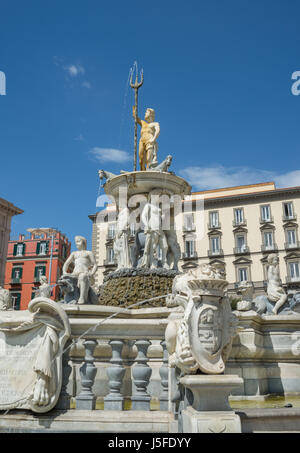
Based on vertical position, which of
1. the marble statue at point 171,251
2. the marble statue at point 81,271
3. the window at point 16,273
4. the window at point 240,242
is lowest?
the marble statue at point 81,271

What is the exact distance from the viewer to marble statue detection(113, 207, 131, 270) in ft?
34.4

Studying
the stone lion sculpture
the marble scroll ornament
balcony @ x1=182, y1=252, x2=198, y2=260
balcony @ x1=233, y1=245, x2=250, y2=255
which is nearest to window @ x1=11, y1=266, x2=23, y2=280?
balcony @ x1=182, y1=252, x2=198, y2=260

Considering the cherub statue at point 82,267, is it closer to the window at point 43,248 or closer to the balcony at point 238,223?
the balcony at point 238,223

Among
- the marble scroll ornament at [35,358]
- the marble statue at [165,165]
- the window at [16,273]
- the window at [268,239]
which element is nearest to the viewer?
the marble scroll ornament at [35,358]

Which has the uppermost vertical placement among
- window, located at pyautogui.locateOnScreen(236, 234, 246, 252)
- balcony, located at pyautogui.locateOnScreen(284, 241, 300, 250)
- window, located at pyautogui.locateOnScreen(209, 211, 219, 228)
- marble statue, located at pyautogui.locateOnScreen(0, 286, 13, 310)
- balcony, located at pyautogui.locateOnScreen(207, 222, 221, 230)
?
window, located at pyautogui.locateOnScreen(209, 211, 219, 228)

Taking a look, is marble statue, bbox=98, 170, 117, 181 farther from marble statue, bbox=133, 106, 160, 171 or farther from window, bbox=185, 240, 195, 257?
window, bbox=185, 240, 195, 257

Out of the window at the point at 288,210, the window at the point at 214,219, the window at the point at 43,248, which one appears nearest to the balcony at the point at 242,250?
the window at the point at 214,219

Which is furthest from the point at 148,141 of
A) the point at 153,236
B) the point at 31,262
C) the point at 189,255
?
the point at 31,262

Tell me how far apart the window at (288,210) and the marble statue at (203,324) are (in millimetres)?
47298

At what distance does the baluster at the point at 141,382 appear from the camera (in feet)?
14.3

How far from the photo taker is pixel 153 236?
33.9 ft

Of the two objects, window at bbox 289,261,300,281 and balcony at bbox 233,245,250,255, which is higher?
balcony at bbox 233,245,250,255

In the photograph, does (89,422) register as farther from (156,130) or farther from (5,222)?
(5,222)

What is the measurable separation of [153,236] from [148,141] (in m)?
3.37
